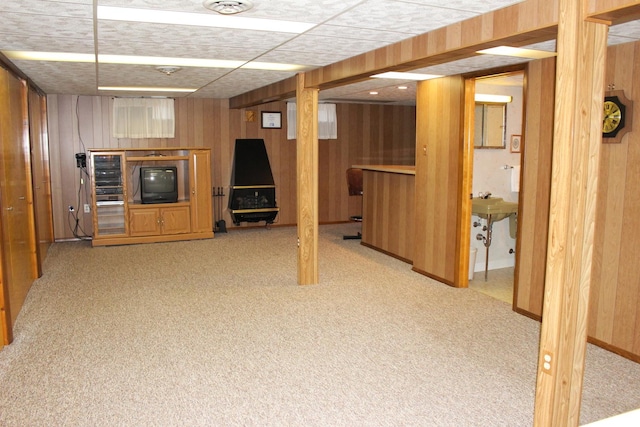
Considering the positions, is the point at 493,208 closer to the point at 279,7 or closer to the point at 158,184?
the point at 279,7

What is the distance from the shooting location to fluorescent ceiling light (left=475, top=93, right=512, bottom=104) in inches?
236

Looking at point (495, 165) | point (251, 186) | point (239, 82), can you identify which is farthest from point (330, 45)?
point (251, 186)


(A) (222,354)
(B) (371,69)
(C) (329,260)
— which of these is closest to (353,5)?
(B) (371,69)

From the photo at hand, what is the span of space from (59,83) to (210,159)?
245 centimetres

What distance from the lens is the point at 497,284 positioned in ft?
18.6

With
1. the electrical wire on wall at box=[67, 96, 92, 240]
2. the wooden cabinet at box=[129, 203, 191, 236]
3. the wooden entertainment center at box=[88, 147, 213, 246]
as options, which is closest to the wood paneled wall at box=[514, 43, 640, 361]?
the wooden entertainment center at box=[88, 147, 213, 246]

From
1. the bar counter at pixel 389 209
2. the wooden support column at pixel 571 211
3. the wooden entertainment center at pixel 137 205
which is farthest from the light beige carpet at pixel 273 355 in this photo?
the wooden entertainment center at pixel 137 205

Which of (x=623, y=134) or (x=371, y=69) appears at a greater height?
(x=371, y=69)

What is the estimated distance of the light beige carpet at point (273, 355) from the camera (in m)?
2.94

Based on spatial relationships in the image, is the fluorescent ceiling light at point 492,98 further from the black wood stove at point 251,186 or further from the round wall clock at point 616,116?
the black wood stove at point 251,186

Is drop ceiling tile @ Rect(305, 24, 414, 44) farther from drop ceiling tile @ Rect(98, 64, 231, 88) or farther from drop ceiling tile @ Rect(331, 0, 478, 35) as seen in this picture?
drop ceiling tile @ Rect(98, 64, 231, 88)

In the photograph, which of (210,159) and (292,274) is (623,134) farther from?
(210,159)

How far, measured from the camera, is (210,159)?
8211mm

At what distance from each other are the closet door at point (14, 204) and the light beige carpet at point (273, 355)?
204 millimetres
